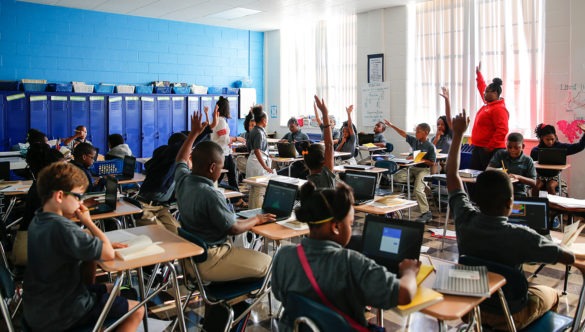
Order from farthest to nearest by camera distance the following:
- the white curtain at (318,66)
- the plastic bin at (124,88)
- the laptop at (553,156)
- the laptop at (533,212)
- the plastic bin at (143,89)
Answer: the white curtain at (318,66) → the plastic bin at (143,89) → the plastic bin at (124,88) → the laptop at (553,156) → the laptop at (533,212)

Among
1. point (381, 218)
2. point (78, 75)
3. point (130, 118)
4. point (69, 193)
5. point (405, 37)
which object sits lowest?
point (381, 218)

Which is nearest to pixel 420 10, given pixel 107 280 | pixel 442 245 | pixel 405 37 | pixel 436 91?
pixel 405 37

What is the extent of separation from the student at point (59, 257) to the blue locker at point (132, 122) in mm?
7727

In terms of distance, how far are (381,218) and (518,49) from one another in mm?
6234

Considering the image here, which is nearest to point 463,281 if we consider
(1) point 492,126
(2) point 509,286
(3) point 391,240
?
(2) point 509,286

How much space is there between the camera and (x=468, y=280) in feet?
6.95

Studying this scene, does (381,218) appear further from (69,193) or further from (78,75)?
(78,75)

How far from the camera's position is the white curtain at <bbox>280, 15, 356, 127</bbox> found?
1049 cm

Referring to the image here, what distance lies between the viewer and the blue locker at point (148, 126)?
9.89 metres

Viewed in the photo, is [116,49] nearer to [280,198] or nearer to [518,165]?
[280,198]

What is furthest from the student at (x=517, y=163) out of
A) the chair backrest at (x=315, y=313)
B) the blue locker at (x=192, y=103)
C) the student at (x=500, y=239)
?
the blue locker at (x=192, y=103)

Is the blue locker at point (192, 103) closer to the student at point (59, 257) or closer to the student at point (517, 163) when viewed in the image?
the student at point (517, 163)

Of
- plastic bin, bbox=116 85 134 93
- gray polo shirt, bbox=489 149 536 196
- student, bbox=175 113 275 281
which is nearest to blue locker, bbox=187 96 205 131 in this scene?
plastic bin, bbox=116 85 134 93

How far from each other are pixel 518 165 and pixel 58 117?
756 cm
